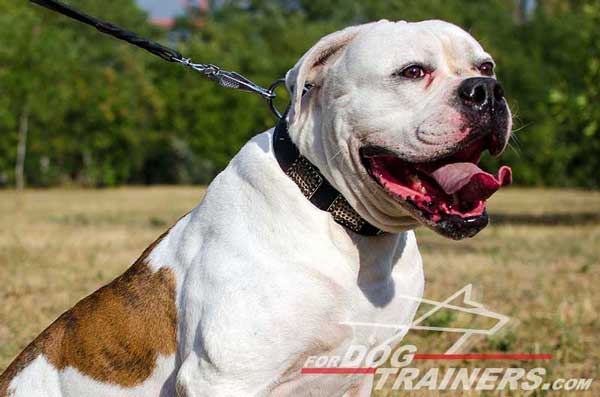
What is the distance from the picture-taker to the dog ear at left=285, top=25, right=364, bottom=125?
2.92 metres

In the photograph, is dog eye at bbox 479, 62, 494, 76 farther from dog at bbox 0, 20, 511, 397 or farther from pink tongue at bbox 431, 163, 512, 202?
pink tongue at bbox 431, 163, 512, 202

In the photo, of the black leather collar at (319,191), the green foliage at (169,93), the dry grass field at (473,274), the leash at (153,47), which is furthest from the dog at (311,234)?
the green foliage at (169,93)

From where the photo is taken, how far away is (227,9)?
191 ft

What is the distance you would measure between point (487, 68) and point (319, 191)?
0.78 meters

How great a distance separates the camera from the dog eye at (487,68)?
3.07 m

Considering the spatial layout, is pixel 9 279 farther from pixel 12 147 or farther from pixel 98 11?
pixel 98 11

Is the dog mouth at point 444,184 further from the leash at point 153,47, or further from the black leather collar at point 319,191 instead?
the leash at point 153,47

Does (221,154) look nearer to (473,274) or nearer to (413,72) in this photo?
(473,274)

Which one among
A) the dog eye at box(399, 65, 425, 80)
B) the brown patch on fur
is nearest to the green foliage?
the dog eye at box(399, 65, 425, 80)

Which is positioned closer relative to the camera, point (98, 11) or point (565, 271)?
point (565, 271)

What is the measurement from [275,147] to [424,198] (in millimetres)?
568

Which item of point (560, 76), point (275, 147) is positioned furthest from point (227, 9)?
point (275, 147)

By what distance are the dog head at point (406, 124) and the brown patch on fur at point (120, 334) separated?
0.74 m

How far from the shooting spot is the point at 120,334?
2971 mm
